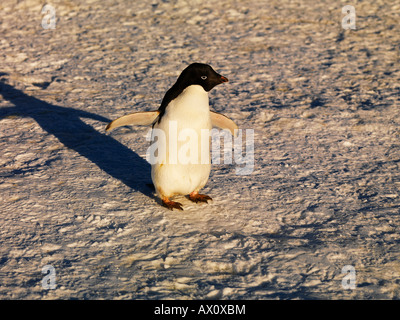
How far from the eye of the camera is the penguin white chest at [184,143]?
11.3 ft

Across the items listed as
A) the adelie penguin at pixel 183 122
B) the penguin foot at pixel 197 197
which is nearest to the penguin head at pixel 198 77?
the adelie penguin at pixel 183 122

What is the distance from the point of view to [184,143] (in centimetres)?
349

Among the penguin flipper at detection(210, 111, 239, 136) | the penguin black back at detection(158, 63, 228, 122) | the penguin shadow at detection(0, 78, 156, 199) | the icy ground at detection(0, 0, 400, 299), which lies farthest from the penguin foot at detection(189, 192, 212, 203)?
the penguin black back at detection(158, 63, 228, 122)

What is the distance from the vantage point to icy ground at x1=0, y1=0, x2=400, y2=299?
3.04 metres

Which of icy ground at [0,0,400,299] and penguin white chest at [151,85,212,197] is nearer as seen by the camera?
icy ground at [0,0,400,299]

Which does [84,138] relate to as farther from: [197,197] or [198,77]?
[198,77]

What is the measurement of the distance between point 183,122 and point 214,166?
3.11 ft

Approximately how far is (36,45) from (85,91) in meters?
1.36

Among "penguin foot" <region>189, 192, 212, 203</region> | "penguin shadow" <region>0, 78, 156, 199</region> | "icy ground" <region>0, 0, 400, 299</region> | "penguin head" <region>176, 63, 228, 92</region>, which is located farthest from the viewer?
"penguin shadow" <region>0, 78, 156, 199</region>

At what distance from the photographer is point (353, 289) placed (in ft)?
9.46

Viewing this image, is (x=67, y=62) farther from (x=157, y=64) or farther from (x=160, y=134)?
(x=160, y=134)

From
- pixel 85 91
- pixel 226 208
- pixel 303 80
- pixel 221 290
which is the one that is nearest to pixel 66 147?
pixel 85 91

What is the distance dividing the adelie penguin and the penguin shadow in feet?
0.90

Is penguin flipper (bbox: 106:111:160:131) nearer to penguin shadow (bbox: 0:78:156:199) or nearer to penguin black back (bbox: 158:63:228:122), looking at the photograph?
penguin black back (bbox: 158:63:228:122)
